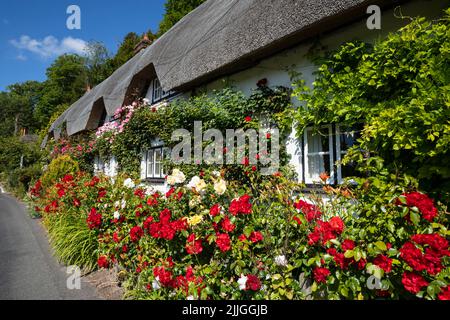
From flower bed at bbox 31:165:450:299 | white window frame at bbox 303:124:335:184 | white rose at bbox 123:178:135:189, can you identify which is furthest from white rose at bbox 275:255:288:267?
white rose at bbox 123:178:135:189

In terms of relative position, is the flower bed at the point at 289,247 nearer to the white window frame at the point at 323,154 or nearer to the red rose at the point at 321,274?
the red rose at the point at 321,274

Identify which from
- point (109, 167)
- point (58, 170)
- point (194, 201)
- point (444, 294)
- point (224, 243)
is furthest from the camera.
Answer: point (109, 167)

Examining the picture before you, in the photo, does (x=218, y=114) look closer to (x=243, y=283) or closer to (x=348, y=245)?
(x=243, y=283)

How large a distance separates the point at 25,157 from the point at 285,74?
21.2 m

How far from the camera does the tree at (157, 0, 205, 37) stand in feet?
68.3

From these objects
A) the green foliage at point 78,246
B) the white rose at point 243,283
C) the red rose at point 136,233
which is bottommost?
the green foliage at point 78,246

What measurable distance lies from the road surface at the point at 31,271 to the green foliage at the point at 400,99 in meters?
3.49

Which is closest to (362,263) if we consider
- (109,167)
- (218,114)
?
(218,114)

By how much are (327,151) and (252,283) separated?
98.6 inches

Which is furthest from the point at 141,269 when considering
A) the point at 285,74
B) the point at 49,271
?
the point at 285,74

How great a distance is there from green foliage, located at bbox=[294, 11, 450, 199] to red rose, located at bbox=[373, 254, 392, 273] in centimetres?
99

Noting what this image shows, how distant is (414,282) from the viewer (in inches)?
55.6

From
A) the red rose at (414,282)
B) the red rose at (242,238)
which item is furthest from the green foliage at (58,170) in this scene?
the red rose at (414,282)

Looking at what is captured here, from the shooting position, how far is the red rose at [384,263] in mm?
1480
